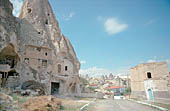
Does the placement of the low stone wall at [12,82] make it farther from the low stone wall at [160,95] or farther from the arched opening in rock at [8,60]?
the low stone wall at [160,95]

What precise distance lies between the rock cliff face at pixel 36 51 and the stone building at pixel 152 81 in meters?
11.8

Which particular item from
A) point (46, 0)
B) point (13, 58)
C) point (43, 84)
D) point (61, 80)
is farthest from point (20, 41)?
point (46, 0)

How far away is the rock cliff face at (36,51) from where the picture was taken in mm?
18248

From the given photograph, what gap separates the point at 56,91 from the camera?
24.1m

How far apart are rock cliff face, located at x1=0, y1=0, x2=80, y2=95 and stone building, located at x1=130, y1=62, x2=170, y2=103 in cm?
1184

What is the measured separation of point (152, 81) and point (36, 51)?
1894 cm

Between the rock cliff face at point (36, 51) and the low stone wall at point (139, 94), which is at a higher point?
the rock cliff face at point (36, 51)

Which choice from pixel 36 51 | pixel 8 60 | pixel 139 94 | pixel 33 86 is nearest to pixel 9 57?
pixel 8 60

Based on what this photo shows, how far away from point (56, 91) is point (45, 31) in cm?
1182

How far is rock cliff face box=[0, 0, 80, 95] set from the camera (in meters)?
18.2

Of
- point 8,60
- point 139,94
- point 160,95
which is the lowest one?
point 139,94

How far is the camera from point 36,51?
22047 millimetres

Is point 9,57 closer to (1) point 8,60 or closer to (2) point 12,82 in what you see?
(1) point 8,60

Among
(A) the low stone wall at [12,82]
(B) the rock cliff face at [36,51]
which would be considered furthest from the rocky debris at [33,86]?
(A) the low stone wall at [12,82]
